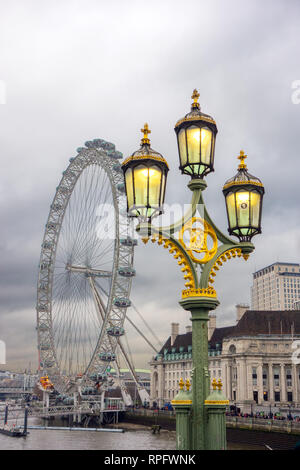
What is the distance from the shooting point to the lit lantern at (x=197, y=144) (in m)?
6.79

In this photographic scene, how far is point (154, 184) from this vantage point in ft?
21.1

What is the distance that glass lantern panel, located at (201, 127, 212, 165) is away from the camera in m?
6.79

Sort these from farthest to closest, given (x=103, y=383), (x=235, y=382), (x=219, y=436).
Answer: (x=235, y=382) → (x=103, y=383) → (x=219, y=436)

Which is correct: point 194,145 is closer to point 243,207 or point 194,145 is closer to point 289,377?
point 243,207

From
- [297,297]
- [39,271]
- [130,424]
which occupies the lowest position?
[130,424]

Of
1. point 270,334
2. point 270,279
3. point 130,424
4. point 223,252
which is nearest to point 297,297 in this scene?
point 270,279

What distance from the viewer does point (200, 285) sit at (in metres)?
6.45

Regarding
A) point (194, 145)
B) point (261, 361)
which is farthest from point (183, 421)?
point (261, 361)

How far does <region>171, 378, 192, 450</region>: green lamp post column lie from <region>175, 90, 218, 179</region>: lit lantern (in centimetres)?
284

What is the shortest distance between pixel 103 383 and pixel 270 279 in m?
124

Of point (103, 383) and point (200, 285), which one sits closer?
point (200, 285)

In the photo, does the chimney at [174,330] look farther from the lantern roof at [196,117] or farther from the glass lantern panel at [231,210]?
the lantern roof at [196,117]
